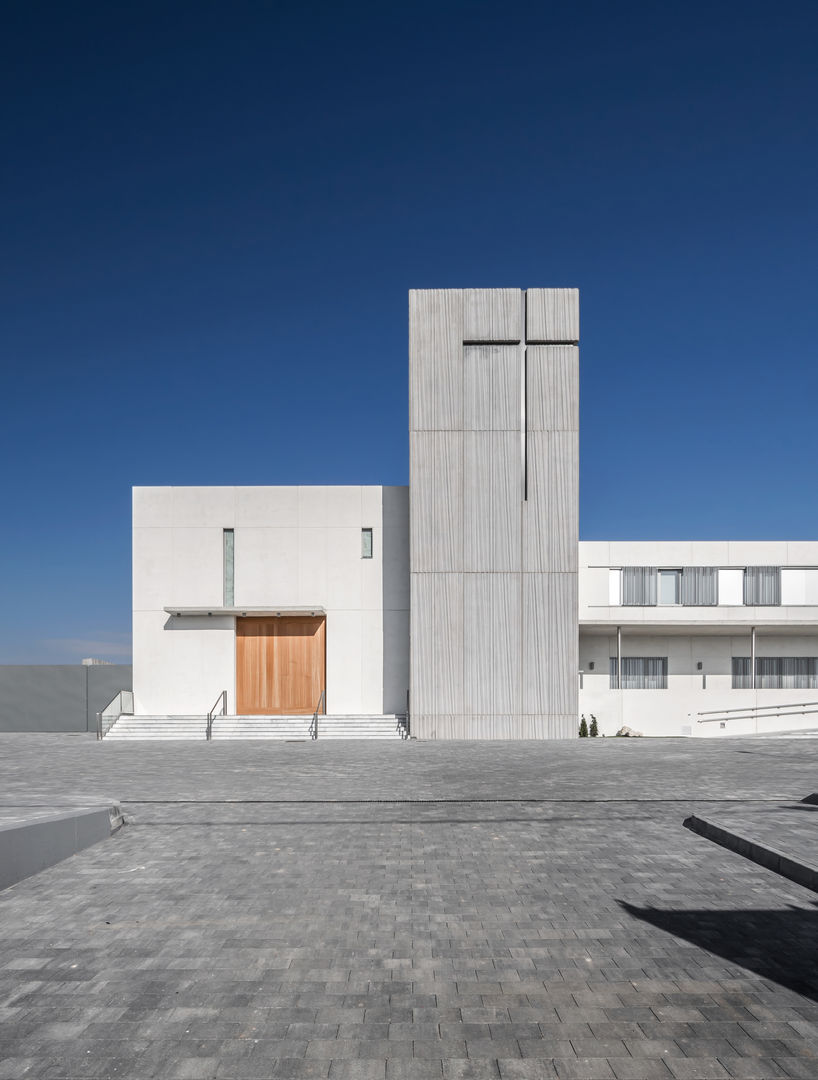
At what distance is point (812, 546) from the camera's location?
74.5 feet

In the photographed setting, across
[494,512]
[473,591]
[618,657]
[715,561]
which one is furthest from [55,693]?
[715,561]

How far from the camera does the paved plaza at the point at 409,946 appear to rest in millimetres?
3680

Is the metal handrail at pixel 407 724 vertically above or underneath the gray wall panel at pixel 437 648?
underneath

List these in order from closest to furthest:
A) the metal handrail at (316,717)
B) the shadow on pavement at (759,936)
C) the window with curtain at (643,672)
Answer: the shadow on pavement at (759,936) < the metal handrail at (316,717) < the window with curtain at (643,672)

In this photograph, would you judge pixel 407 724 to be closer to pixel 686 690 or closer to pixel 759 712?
pixel 686 690

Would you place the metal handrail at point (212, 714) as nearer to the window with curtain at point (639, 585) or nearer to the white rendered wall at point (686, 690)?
the white rendered wall at point (686, 690)

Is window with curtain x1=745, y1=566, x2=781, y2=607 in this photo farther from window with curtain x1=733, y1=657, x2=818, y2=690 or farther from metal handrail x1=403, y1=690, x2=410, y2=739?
metal handrail x1=403, y1=690, x2=410, y2=739

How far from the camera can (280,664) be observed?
2086 cm

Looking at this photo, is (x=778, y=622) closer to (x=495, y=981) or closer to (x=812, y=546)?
(x=812, y=546)

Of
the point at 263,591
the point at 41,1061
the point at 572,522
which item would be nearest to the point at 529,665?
the point at 572,522

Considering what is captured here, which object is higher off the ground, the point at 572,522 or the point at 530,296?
the point at 530,296

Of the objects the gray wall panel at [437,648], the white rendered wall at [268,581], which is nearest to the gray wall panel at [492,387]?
the white rendered wall at [268,581]

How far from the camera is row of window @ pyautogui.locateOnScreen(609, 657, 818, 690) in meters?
22.8

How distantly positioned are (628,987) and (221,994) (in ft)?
7.96
